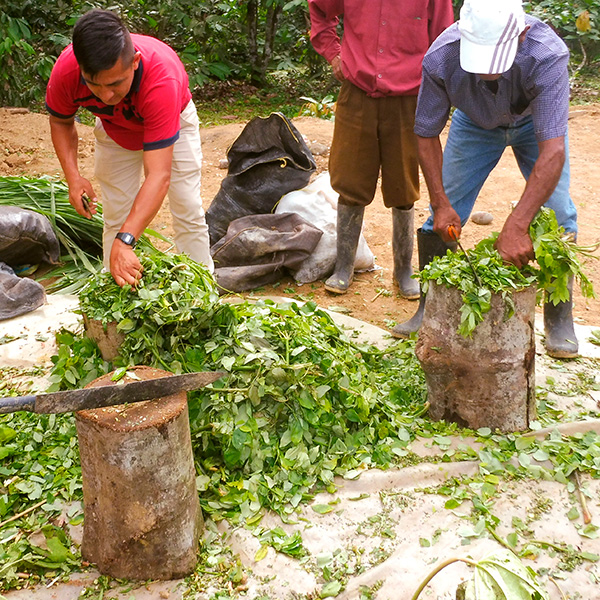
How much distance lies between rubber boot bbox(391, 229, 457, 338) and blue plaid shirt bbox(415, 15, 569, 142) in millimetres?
582

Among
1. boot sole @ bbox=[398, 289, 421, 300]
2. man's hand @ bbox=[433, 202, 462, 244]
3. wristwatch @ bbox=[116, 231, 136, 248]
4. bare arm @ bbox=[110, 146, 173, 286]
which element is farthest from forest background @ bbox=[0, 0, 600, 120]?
wristwatch @ bbox=[116, 231, 136, 248]

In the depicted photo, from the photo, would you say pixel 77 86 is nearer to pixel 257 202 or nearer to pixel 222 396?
pixel 222 396

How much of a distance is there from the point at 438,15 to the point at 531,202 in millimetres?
1547

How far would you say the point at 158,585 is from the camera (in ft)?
6.62

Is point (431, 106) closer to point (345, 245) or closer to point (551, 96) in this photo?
point (551, 96)

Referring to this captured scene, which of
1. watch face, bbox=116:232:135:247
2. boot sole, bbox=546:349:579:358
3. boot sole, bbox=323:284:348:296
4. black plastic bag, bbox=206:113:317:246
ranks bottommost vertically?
boot sole, bbox=323:284:348:296

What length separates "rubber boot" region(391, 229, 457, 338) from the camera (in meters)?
3.29

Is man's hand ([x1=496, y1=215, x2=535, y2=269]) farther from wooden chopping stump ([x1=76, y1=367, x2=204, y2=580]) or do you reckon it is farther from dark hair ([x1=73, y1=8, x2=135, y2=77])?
dark hair ([x1=73, y1=8, x2=135, y2=77])

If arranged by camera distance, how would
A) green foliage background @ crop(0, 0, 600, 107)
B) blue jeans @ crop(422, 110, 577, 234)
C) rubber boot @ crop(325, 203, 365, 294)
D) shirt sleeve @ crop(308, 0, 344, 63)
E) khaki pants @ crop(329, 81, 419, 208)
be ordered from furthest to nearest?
green foliage background @ crop(0, 0, 600, 107) < rubber boot @ crop(325, 203, 365, 294) < shirt sleeve @ crop(308, 0, 344, 63) < khaki pants @ crop(329, 81, 419, 208) < blue jeans @ crop(422, 110, 577, 234)

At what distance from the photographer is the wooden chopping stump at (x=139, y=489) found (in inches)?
75.2

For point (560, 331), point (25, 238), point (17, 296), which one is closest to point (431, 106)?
point (560, 331)

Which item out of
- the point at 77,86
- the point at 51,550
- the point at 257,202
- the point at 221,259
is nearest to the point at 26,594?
the point at 51,550

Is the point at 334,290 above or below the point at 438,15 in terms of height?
below

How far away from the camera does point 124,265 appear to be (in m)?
2.56
